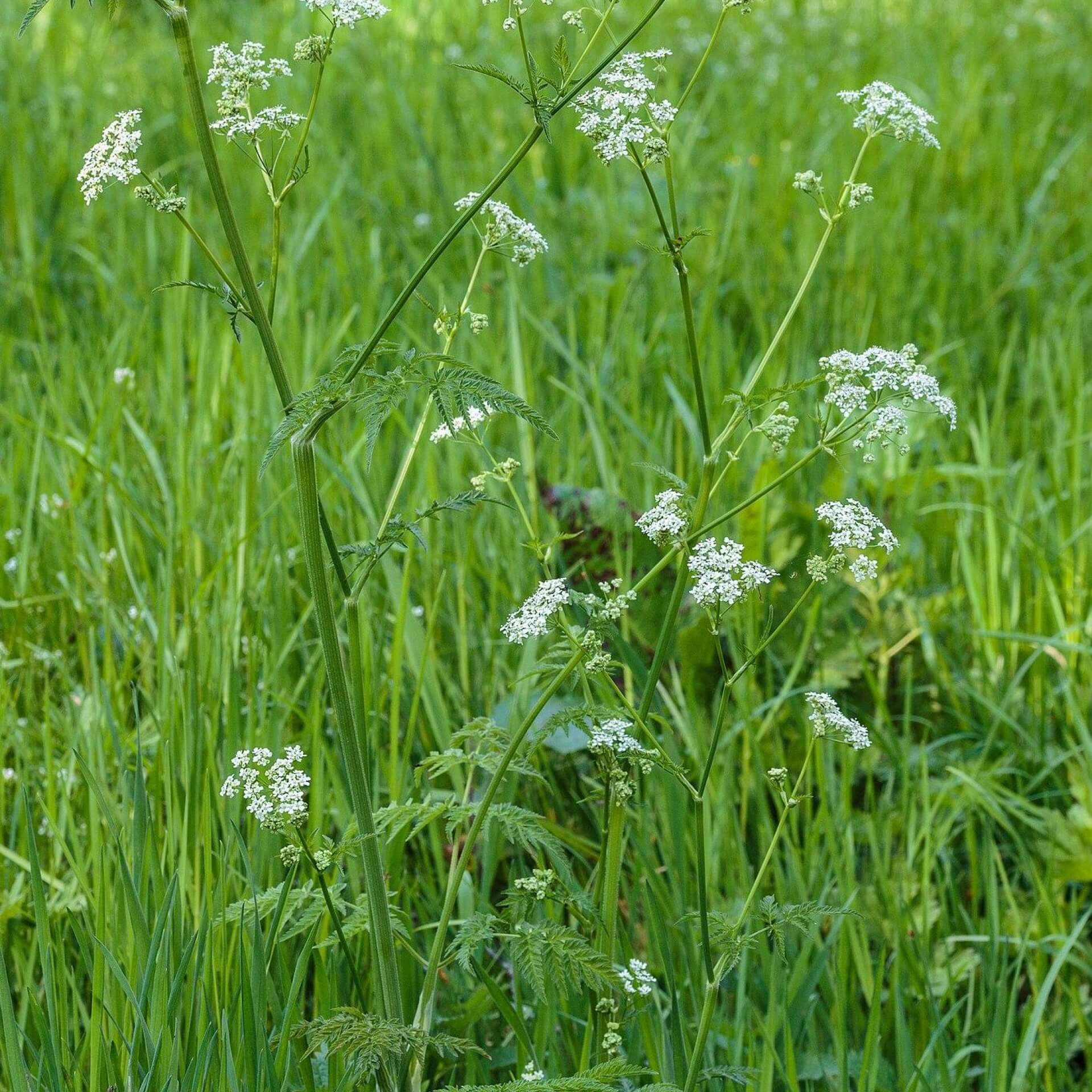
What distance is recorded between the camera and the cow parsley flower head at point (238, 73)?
126 centimetres

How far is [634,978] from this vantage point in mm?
1343

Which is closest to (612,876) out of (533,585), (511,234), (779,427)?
(779,427)

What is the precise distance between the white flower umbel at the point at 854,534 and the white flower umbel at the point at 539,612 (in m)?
0.26

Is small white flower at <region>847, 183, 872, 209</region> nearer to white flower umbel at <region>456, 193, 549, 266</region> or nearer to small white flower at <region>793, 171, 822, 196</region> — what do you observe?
small white flower at <region>793, 171, 822, 196</region>

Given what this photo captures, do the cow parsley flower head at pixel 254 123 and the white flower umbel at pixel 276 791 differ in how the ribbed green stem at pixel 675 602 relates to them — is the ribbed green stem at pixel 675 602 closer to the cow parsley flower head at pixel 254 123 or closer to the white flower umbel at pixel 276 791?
the white flower umbel at pixel 276 791

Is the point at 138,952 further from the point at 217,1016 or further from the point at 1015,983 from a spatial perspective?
the point at 1015,983

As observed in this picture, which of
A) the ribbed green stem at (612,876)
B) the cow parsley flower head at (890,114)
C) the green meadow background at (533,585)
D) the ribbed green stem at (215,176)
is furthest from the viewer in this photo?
the green meadow background at (533,585)

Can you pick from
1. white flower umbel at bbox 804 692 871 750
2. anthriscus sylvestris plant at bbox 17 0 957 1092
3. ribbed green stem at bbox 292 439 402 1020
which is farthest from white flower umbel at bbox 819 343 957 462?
ribbed green stem at bbox 292 439 402 1020

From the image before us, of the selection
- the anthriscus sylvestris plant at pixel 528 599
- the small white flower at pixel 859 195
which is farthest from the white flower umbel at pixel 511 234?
the small white flower at pixel 859 195

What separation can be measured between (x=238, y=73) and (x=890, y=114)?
0.75 m

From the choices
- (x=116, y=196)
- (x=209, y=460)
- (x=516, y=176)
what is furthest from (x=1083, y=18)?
(x=209, y=460)

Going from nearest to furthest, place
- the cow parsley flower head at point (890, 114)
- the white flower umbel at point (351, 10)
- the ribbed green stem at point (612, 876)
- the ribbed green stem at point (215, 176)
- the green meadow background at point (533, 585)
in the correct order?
the ribbed green stem at point (215, 176) < the white flower umbel at point (351, 10) < the ribbed green stem at point (612, 876) < the cow parsley flower head at point (890, 114) < the green meadow background at point (533, 585)

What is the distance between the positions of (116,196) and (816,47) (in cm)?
396

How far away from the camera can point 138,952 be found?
54.7 inches
